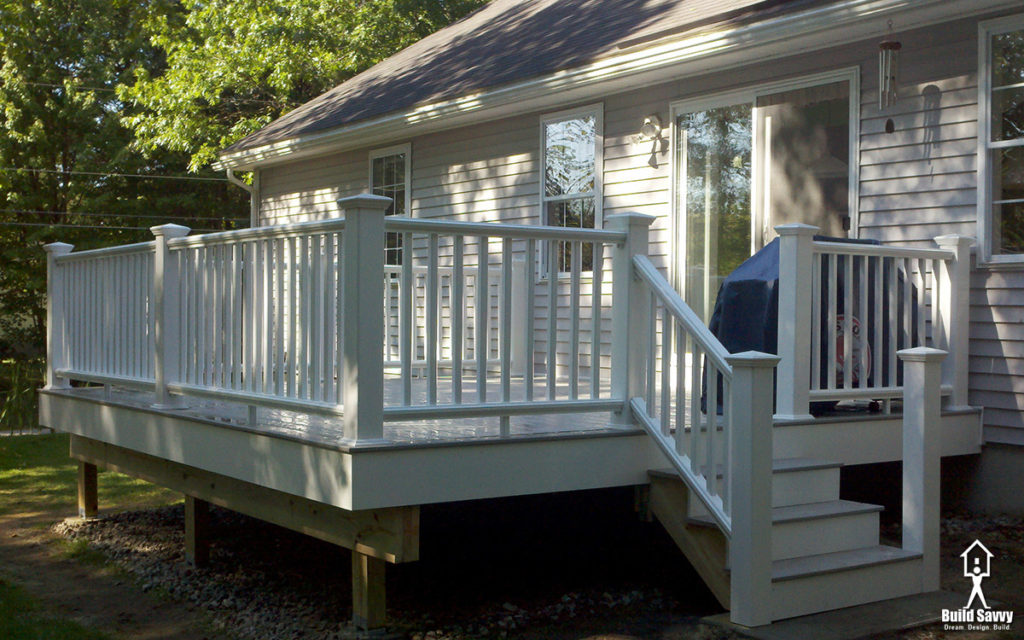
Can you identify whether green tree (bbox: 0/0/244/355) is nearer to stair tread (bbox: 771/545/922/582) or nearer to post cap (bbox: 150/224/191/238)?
post cap (bbox: 150/224/191/238)

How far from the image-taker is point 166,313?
595 cm

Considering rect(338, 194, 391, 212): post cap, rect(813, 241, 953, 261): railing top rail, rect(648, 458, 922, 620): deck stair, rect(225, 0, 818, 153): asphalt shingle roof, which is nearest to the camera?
rect(338, 194, 391, 212): post cap

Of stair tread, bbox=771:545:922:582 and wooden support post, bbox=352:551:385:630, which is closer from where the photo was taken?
stair tread, bbox=771:545:922:582

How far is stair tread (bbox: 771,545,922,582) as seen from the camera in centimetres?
443

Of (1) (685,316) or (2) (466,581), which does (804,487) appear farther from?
(2) (466,581)

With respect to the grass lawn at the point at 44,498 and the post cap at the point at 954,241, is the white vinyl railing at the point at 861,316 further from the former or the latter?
the grass lawn at the point at 44,498

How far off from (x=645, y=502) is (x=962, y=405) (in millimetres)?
2527

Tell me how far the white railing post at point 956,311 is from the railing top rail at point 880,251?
2.7 inches

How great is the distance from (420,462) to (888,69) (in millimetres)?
4047

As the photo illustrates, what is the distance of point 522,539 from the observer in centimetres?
640

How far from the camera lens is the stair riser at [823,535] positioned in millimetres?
4609

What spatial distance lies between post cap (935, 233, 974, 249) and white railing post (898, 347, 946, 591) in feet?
5.30

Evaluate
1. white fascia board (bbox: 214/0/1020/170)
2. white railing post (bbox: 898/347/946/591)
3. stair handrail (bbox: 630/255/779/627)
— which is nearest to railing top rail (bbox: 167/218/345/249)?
stair handrail (bbox: 630/255/779/627)
